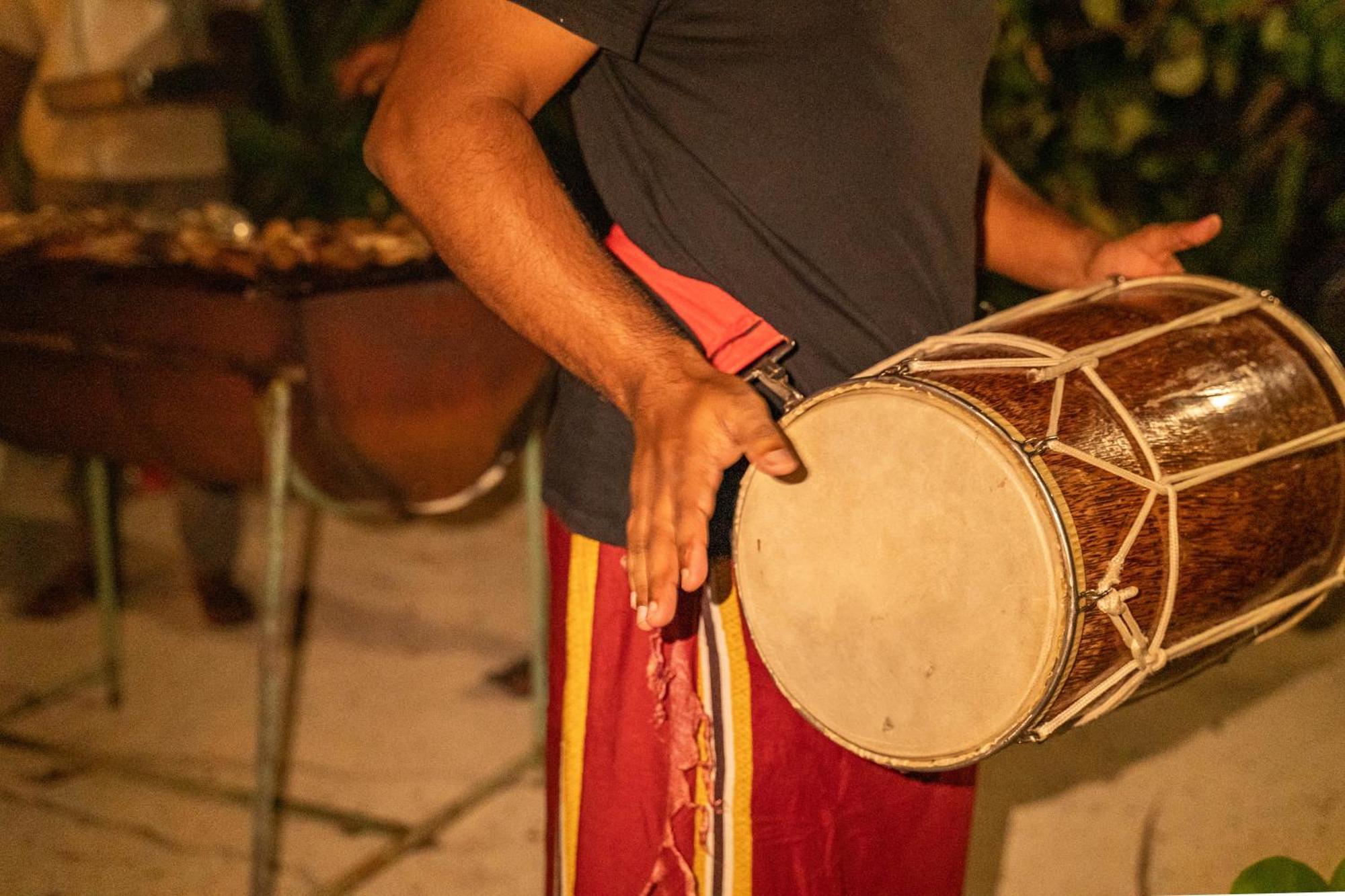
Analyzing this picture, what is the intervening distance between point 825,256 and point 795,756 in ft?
1.64

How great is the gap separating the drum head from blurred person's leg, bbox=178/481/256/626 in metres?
2.39

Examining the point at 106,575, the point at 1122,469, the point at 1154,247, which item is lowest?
the point at 106,575

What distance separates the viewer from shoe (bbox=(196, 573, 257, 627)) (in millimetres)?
3086

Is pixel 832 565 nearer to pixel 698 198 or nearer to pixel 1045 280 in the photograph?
pixel 698 198

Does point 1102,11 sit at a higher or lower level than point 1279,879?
higher

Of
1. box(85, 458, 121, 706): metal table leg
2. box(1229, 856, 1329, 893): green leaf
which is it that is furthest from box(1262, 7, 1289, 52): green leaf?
box(85, 458, 121, 706): metal table leg

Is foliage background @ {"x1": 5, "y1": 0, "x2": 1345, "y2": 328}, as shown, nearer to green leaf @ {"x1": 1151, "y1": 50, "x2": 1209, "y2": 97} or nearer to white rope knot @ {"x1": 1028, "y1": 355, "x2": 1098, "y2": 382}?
green leaf @ {"x1": 1151, "y1": 50, "x2": 1209, "y2": 97}

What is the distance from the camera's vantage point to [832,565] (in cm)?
100

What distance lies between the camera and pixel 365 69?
1.79 m

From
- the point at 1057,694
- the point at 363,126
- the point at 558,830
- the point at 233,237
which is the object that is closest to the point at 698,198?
the point at 1057,694

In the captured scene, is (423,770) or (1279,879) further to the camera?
(423,770)

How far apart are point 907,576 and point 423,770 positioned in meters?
1.78

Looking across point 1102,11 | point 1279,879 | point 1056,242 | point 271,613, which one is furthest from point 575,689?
point 1102,11

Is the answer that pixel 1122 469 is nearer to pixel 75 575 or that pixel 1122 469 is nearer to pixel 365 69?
pixel 365 69
